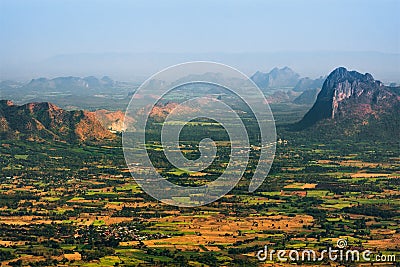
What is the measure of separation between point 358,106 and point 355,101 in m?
1.53

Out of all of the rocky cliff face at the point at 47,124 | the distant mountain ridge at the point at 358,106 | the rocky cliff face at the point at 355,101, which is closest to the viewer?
the rocky cliff face at the point at 47,124

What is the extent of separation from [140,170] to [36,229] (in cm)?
2828

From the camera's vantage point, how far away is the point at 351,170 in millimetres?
84312

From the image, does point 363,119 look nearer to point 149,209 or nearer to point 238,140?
point 238,140

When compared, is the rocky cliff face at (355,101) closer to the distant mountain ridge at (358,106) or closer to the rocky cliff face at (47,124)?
the distant mountain ridge at (358,106)

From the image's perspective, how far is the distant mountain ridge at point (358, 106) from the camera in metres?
118

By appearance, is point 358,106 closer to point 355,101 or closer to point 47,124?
point 355,101

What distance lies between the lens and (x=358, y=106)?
122 meters

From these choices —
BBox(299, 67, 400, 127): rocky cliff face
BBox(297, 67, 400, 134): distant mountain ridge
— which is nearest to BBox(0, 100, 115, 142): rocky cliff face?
BBox(297, 67, 400, 134): distant mountain ridge

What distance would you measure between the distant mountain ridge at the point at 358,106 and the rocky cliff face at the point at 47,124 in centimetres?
3894

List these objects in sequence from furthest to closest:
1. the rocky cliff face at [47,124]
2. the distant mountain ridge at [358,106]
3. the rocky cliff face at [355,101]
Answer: the rocky cliff face at [355,101] < the distant mountain ridge at [358,106] < the rocky cliff face at [47,124]

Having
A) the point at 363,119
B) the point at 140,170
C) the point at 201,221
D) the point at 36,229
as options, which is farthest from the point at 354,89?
the point at 36,229

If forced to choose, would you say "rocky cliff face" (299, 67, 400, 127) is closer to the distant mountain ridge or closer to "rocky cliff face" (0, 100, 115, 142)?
the distant mountain ridge

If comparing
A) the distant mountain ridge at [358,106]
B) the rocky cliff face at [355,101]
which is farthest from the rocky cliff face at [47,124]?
the rocky cliff face at [355,101]
